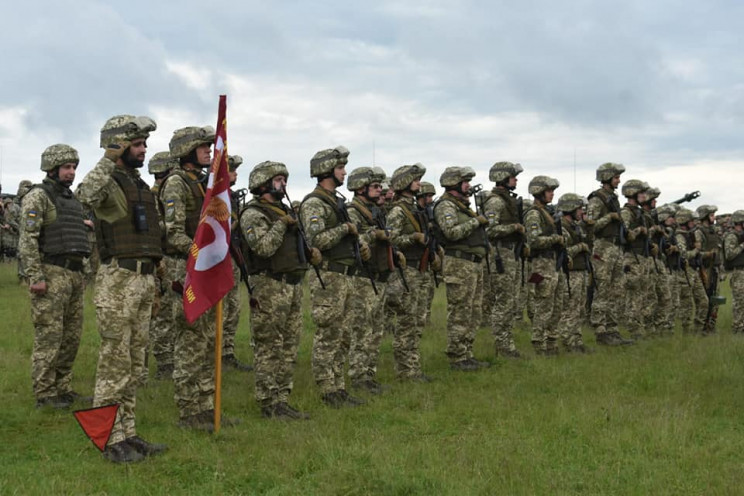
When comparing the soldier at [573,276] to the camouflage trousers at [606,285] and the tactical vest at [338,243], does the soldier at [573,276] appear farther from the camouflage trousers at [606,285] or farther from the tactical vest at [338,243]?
the tactical vest at [338,243]

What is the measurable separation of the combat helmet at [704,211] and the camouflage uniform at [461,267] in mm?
8399

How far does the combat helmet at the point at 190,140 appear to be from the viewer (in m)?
7.52

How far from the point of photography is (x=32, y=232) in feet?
26.4

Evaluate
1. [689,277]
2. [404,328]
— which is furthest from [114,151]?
[689,277]

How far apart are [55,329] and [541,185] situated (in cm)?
799

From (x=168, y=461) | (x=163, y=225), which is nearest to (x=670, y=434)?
(x=168, y=461)

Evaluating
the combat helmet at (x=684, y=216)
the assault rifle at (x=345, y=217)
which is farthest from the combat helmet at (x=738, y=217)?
the assault rifle at (x=345, y=217)

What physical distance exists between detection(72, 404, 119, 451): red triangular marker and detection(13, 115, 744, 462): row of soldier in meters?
0.10

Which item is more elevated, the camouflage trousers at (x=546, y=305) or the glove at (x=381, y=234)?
the glove at (x=381, y=234)

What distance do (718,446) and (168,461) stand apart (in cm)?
501

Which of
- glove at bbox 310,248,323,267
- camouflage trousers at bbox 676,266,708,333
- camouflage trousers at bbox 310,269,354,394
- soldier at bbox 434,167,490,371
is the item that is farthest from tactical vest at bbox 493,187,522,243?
camouflage trousers at bbox 676,266,708,333

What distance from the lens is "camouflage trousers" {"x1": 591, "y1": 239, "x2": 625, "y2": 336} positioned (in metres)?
13.9

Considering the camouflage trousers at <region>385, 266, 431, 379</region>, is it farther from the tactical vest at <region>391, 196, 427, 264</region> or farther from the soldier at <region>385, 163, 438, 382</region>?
the tactical vest at <region>391, 196, 427, 264</region>

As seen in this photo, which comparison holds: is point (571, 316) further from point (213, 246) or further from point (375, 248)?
point (213, 246)
